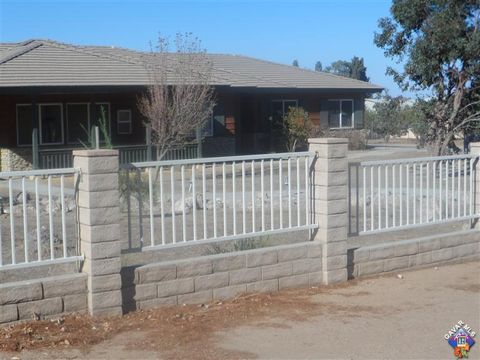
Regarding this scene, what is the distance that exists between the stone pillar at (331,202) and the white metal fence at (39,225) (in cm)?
256

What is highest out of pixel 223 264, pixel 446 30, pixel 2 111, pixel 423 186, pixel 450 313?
pixel 446 30

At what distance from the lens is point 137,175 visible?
6.84m

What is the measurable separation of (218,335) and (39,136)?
63.3ft

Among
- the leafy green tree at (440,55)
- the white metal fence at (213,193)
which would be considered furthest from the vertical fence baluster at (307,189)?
the leafy green tree at (440,55)

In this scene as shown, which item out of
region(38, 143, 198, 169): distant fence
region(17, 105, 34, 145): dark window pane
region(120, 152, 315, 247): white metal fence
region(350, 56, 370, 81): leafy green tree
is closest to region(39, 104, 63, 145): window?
region(17, 105, 34, 145): dark window pane

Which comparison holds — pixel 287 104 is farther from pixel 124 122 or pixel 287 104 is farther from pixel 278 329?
pixel 278 329

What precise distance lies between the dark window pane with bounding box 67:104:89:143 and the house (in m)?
0.03

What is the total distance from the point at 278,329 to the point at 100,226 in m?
1.77

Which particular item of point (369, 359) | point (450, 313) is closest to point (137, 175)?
point (369, 359)

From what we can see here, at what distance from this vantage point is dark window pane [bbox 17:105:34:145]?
24031 millimetres

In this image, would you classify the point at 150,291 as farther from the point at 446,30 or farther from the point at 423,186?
the point at 446,30

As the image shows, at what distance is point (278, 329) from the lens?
640 centimetres

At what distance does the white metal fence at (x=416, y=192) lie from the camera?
8.59 m

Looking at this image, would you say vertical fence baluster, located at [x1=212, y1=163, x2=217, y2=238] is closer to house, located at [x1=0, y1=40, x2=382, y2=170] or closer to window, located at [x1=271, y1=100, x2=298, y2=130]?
house, located at [x1=0, y1=40, x2=382, y2=170]
